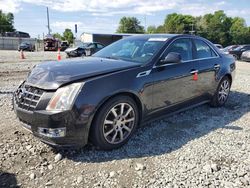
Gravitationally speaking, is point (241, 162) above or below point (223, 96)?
below

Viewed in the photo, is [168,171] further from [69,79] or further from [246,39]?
[246,39]

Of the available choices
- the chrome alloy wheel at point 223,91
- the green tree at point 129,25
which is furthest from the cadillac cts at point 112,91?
the green tree at point 129,25

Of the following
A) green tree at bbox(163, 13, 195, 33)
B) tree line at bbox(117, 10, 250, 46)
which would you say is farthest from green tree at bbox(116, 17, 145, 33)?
green tree at bbox(163, 13, 195, 33)

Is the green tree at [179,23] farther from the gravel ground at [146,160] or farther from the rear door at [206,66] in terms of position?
the gravel ground at [146,160]

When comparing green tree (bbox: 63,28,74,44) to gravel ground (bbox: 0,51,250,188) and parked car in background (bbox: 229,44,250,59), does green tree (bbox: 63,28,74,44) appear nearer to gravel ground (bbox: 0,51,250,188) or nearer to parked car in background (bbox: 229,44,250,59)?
parked car in background (bbox: 229,44,250,59)

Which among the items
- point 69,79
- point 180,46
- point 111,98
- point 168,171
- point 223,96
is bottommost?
point 168,171

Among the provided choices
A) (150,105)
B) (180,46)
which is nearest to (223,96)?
(180,46)

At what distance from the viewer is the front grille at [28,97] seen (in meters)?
3.46

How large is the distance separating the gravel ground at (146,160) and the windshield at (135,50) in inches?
47.6

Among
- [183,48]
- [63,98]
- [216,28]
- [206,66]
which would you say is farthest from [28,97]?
[216,28]

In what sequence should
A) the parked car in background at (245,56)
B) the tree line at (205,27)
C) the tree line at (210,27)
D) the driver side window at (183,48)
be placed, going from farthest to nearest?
the tree line at (210,27) → the tree line at (205,27) → the parked car in background at (245,56) → the driver side window at (183,48)

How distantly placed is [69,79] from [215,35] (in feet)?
282

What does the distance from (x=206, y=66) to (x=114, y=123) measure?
100.0 inches

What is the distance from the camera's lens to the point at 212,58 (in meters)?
5.69
